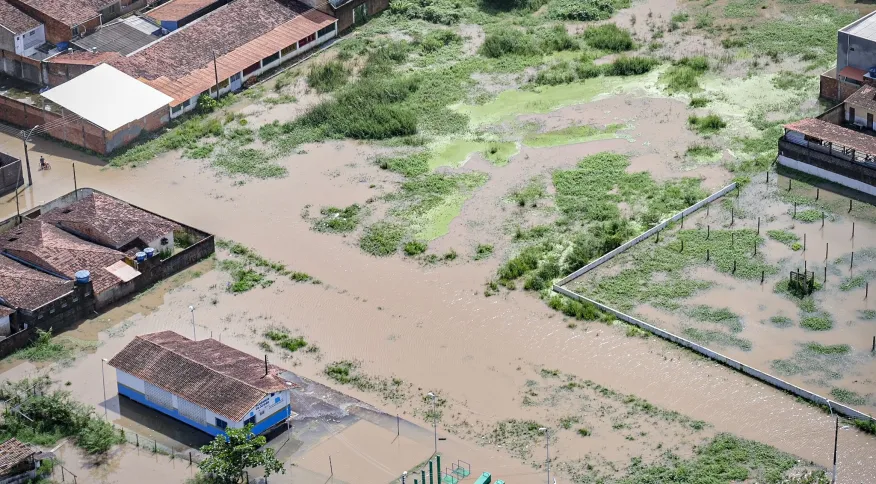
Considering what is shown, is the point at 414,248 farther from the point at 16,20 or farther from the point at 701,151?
the point at 16,20

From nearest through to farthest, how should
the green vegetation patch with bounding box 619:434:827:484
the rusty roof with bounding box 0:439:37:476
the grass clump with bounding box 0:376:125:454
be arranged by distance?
the green vegetation patch with bounding box 619:434:827:484 → the rusty roof with bounding box 0:439:37:476 → the grass clump with bounding box 0:376:125:454

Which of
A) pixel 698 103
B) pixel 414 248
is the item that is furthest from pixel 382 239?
pixel 698 103

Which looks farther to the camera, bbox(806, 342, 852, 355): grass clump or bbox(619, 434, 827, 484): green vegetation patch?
bbox(806, 342, 852, 355): grass clump

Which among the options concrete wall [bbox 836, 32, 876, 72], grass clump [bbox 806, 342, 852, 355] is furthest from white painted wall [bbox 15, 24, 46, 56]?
grass clump [bbox 806, 342, 852, 355]

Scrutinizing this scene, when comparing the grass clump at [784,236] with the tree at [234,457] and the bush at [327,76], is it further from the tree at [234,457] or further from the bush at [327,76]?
the bush at [327,76]

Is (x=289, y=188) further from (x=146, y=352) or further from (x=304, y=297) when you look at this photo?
(x=146, y=352)

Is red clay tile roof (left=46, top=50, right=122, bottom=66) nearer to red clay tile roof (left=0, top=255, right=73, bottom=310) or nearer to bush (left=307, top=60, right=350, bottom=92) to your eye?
bush (left=307, top=60, right=350, bottom=92)

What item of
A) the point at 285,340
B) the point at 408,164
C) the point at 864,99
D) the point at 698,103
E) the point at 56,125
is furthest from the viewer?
the point at 698,103
